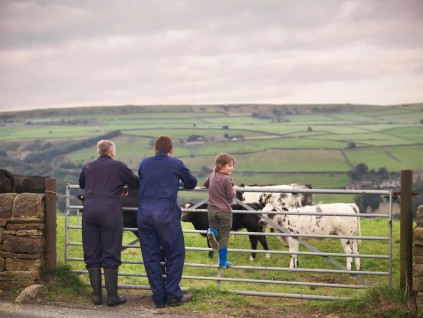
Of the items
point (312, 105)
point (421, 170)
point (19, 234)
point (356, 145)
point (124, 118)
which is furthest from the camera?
point (312, 105)

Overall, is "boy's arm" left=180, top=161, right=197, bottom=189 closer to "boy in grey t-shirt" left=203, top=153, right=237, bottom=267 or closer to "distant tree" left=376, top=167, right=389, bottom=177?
"boy in grey t-shirt" left=203, top=153, right=237, bottom=267

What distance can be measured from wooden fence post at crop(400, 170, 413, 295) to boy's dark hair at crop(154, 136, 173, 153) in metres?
3.14

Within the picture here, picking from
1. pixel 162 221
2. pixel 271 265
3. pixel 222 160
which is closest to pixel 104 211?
pixel 162 221

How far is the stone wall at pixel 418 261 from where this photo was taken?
857cm

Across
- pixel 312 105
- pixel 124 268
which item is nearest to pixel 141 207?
pixel 124 268

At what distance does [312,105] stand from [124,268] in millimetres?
120965

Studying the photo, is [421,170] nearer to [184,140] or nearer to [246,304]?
[184,140]

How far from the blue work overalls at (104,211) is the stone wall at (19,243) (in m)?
0.98

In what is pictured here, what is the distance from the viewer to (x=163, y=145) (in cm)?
966

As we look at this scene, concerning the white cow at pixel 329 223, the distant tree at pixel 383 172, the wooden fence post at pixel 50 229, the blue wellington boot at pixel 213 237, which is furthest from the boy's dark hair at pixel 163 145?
the distant tree at pixel 383 172

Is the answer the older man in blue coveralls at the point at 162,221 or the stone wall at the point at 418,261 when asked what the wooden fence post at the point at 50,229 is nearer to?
the older man in blue coveralls at the point at 162,221

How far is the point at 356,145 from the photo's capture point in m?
81.8

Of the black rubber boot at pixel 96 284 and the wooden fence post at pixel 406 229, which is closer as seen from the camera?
the wooden fence post at pixel 406 229

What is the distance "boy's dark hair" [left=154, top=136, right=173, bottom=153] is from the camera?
9.66m
